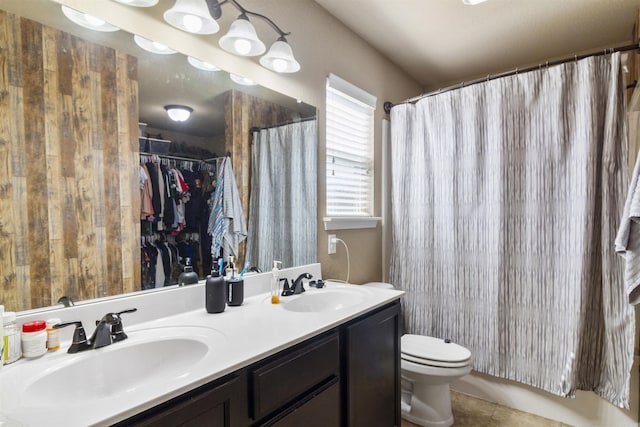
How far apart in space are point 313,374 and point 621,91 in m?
2.14

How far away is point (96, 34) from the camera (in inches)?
44.0

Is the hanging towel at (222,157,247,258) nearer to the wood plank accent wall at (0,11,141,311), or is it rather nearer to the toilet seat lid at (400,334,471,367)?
the wood plank accent wall at (0,11,141,311)

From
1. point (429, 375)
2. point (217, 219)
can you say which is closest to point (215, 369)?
point (217, 219)

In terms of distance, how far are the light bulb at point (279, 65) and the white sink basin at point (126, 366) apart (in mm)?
1286

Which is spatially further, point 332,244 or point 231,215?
point 332,244

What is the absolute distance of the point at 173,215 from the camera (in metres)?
1.35

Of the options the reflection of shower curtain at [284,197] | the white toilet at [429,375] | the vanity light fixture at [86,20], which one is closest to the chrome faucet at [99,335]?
the reflection of shower curtain at [284,197]

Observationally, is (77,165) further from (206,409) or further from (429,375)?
(429,375)

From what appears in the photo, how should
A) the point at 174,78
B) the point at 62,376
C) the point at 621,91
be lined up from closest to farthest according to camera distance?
the point at 62,376 < the point at 174,78 < the point at 621,91

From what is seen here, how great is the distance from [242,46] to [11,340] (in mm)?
1343

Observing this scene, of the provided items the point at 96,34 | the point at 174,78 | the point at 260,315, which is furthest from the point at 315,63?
the point at 260,315

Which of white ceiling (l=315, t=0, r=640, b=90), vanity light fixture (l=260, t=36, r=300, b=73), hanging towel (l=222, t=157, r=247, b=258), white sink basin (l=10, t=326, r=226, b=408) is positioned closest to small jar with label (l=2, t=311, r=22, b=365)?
white sink basin (l=10, t=326, r=226, b=408)

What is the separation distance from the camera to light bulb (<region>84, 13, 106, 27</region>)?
1.10m

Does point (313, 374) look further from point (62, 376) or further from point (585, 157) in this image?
point (585, 157)
